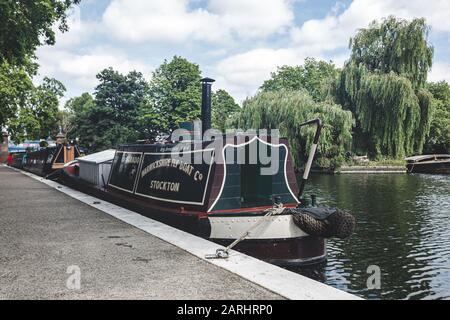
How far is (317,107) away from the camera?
3088 cm

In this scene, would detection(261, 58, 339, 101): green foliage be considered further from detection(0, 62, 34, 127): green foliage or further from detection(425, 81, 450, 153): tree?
detection(0, 62, 34, 127): green foliage

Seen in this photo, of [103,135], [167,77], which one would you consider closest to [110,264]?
[103,135]

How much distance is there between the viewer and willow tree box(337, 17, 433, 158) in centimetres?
3098

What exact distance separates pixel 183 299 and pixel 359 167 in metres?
31.8

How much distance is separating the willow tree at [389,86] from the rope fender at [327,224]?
1033 inches

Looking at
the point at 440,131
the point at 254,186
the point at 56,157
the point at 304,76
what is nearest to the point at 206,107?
the point at 254,186

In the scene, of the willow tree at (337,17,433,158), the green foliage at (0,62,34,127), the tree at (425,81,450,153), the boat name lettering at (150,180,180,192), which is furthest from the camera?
the tree at (425,81,450,153)

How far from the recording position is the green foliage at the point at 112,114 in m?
44.4

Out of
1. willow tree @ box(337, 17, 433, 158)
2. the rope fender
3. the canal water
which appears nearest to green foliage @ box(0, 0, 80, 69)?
the rope fender

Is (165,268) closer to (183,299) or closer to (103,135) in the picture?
(183,299)

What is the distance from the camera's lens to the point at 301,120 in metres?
30.5

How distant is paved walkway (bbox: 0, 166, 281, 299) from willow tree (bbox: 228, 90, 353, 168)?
23.5m

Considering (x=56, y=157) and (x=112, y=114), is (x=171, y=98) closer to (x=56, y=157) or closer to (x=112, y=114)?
(x=112, y=114)

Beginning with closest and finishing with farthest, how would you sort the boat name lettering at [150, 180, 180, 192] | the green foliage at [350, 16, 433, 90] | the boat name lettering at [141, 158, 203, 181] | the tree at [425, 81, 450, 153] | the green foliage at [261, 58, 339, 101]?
the boat name lettering at [141, 158, 203, 181] < the boat name lettering at [150, 180, 180, 192] < the green foliage at [350, 16, 433, 90] < the tree at [425, 81, 450, 153] < the green foliage at [261, 58, 339, 101]
